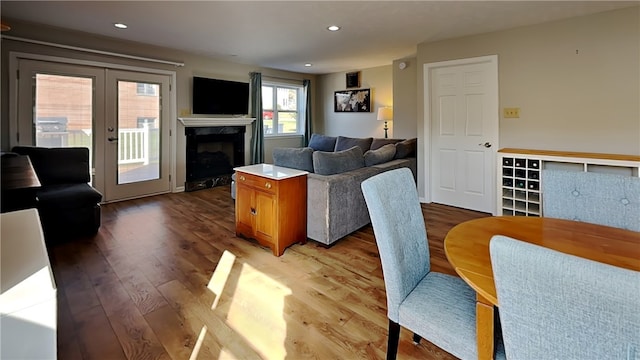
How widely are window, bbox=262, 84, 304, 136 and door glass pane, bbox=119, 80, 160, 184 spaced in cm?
231

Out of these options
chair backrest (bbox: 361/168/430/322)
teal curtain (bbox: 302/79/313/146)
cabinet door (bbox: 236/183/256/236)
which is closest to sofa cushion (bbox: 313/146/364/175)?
cabinet door (bbox: 236/183/256/236)

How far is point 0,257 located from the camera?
123 cm

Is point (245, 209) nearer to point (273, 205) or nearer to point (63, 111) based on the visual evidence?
point (273, 205)

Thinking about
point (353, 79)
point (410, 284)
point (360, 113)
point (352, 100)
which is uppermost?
point (353, 79)

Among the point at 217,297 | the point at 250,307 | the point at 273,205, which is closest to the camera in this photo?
the point at 250,307

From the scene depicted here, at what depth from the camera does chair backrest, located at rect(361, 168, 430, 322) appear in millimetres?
1352

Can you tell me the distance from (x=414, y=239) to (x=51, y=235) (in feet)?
11.6

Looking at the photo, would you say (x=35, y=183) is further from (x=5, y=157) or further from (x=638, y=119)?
(x=638, y=119)

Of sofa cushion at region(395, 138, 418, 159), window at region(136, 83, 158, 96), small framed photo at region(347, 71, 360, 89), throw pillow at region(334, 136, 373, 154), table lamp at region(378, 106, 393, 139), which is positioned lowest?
sofa cushion at region(395, 138, 418, 159)

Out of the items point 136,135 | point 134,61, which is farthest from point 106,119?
point 134,61

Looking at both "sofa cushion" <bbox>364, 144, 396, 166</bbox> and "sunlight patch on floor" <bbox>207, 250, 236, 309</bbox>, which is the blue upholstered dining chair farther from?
"sofa cushion" <bbox>364, 144, 396, 166</bbox>

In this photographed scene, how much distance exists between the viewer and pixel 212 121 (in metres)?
5.87

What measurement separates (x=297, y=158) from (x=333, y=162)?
388mm

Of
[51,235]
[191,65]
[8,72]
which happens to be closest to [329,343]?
[51,235]
